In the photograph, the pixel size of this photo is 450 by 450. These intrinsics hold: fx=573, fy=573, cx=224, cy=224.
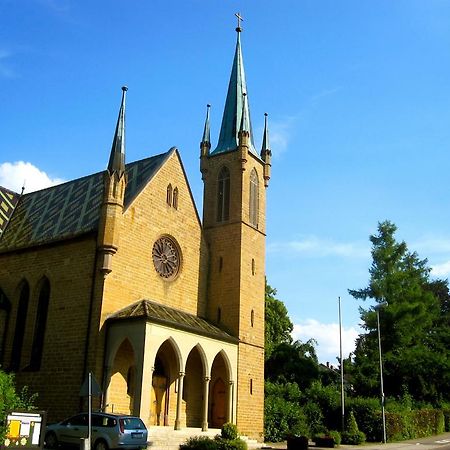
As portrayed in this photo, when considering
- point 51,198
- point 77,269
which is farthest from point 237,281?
point 51,198

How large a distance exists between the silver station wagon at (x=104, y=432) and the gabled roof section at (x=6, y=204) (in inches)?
645

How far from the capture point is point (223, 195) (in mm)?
33750

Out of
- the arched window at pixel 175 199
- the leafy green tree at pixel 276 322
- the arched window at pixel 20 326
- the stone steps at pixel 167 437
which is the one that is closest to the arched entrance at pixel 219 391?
the stone steps at pixel 167 437

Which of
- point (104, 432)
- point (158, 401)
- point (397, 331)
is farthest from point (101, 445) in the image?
point (397, 331)

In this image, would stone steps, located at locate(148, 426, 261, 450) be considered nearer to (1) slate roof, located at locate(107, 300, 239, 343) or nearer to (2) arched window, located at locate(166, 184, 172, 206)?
(1) slate roof, located at locate(107, 300, 239, 343)

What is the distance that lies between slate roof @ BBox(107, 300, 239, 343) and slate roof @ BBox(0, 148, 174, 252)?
4.22 metres

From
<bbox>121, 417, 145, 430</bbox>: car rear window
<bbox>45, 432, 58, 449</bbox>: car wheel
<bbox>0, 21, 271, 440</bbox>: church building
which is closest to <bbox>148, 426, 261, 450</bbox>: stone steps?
<bbox>0, 21, 271, 440</bbox>: church building

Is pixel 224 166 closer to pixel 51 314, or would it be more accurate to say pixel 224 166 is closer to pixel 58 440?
pixel 51 314

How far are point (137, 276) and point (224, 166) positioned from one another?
10.4 m

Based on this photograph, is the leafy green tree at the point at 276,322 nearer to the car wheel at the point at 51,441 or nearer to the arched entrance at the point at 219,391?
the arched entrance at the point at 219,391

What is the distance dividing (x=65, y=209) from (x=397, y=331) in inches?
1101

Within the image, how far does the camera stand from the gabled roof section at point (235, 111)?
3538 centimetres

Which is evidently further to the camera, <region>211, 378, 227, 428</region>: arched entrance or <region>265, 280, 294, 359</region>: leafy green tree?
<region>265, 280, 294, 359</region>: leafy green tree

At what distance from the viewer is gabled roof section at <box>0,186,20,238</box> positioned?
34.4m
